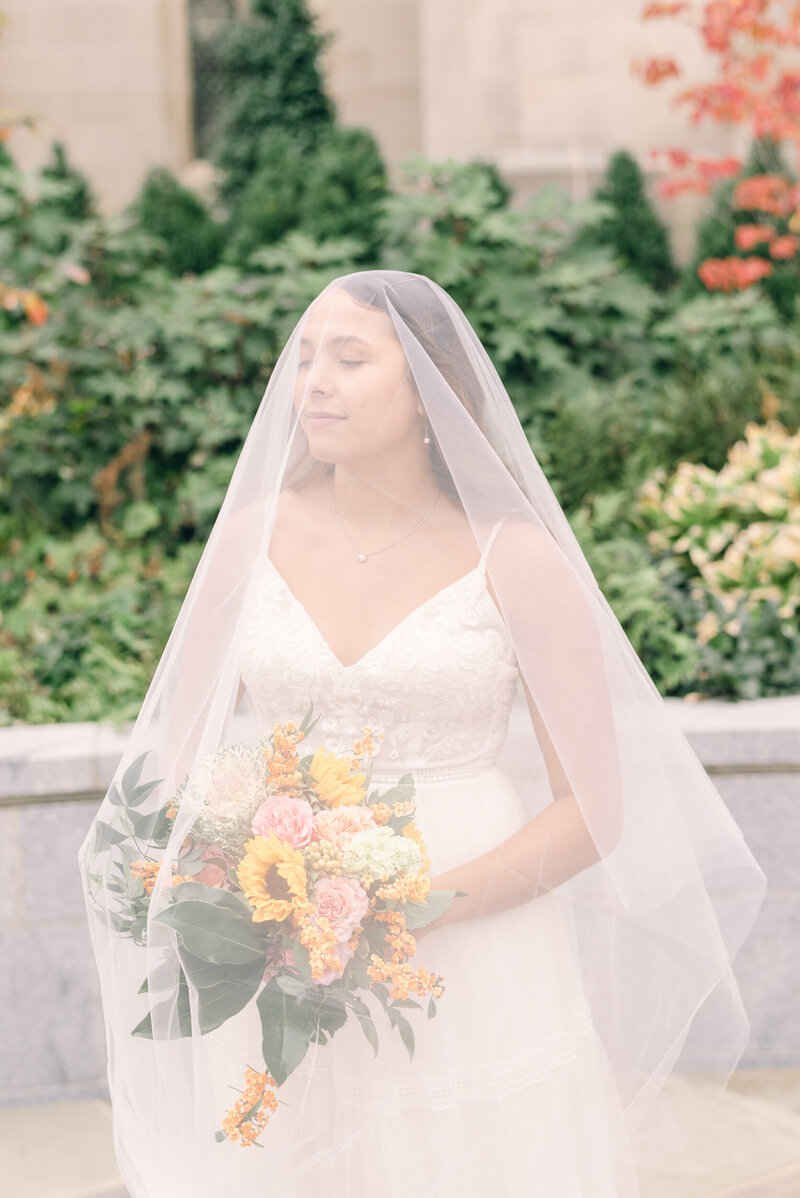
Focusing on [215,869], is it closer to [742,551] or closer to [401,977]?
[401,977]

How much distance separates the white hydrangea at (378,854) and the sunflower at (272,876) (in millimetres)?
73

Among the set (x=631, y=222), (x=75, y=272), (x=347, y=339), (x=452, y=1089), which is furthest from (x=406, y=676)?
(x=631, y=222)

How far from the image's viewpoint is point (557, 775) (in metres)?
1.97

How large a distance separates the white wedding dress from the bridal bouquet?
0.70 ft

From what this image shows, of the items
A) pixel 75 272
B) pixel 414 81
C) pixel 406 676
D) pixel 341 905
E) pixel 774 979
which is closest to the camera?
pixel 341 905

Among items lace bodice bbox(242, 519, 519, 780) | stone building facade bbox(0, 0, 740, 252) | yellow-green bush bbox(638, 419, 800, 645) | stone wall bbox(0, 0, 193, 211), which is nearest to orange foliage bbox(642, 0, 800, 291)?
stone building facade bbox(0, 0, 740, 252)

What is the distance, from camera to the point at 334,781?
1.68m

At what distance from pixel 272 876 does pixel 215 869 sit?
0.38 feet

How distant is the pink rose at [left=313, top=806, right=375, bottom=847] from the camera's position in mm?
1631

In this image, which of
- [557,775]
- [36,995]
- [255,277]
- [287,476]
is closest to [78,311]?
[255,277]

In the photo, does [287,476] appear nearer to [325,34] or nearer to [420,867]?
[420,867]

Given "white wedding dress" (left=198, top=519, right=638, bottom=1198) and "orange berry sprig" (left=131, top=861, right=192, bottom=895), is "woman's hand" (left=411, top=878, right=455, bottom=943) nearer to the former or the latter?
"white wedding dress" (left=198, top=519, right=638, bottom=1198)

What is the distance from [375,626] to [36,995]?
2.07 metres

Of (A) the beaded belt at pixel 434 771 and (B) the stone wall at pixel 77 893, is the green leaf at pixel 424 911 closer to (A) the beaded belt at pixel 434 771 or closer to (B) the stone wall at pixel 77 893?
(A) the beaded belt at pixel 434 771
